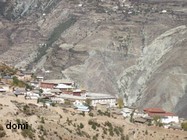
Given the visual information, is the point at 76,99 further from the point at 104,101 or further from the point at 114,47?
the point at 114,47

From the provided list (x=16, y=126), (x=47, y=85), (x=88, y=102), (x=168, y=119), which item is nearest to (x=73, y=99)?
(x=88, y=102)

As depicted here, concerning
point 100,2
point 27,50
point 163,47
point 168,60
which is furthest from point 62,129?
point 100,2

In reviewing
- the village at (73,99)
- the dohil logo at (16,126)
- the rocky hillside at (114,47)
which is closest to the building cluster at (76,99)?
the village at (73,99)

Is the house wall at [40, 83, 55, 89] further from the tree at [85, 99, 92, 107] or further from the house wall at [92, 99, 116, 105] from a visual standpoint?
the tree at [85, 99, 92, 107]

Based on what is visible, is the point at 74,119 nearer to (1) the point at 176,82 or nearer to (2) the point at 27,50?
(1) the point at 176,82

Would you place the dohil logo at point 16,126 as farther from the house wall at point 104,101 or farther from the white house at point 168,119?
the white house at point 168,119
